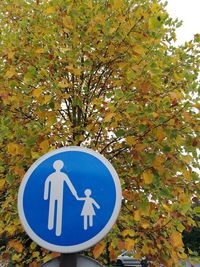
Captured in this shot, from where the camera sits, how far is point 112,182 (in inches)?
90.5

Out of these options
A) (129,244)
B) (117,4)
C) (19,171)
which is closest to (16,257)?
(19,171)

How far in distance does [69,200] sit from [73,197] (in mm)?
29

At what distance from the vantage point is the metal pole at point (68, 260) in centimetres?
221

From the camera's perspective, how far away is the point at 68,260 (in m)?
2.22

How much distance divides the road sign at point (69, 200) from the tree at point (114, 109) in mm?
948

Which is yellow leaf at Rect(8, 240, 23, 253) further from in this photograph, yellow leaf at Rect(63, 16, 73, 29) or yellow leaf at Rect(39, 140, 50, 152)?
yellow leaf at Rect(63, 16, 73, 29)

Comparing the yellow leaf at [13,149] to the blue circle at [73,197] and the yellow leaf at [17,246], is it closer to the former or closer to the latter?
the yellow leaf at [17,246]

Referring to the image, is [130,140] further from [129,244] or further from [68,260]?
[68,260]

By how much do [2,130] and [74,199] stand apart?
1.62m

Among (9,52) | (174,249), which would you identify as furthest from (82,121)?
(174,249)

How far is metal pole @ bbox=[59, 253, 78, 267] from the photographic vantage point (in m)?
2.21

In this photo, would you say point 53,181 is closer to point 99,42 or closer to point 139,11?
point 99,42

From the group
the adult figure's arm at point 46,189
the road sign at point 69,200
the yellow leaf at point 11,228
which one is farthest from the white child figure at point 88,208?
the yellow leaf at point 11,228

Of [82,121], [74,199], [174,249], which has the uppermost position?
[82,121]
